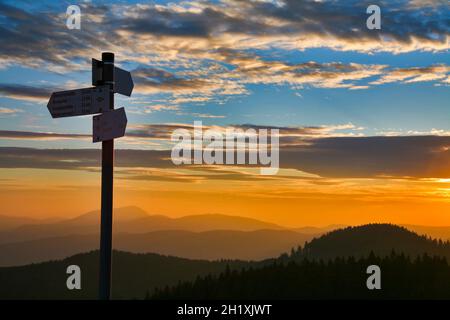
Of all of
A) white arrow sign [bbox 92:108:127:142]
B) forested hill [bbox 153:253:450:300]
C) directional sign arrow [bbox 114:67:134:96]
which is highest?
directional sign arrow [bbox 114:67:134:96]

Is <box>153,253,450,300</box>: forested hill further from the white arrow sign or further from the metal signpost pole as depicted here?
the white arrow sign

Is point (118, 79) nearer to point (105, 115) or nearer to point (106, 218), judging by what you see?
point (105, 115)

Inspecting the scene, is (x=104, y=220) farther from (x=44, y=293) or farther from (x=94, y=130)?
(x=44, y=293)

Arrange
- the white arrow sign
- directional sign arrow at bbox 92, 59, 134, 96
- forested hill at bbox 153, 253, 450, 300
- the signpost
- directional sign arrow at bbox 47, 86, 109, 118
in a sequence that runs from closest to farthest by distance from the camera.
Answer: the white arrow sign → the signpost → directional sign arrow at bbox 47, 86, 109, 118 → directional sign arrow at bbox 92, 59, 134, 96 → forested hill at bbox 153, 253, 450, 300

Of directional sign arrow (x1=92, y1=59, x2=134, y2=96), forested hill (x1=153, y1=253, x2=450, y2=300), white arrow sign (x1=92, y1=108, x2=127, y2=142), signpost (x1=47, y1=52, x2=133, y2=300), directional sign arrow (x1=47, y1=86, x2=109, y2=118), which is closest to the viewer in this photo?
white arrow sign (x1=92, y1=108, x2=127, y2=142)

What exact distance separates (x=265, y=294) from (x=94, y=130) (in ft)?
317

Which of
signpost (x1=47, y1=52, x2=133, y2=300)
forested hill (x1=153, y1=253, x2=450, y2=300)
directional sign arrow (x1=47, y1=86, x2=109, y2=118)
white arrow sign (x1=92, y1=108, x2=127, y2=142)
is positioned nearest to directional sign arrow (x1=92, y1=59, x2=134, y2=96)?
signpost (x1=47, y1=52, x2=133, y2=300)

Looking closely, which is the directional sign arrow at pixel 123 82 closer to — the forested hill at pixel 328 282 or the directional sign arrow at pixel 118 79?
the directional sign arrow at pixel 118 79

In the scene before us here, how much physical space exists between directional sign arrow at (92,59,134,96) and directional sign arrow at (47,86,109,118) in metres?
0.21

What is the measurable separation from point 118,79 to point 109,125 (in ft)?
3.55

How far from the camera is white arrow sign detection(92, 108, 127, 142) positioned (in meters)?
10.3

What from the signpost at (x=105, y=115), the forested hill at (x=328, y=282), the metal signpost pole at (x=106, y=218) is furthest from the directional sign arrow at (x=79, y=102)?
the forested hill at (x=328, y=282)

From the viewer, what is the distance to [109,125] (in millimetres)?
10477
